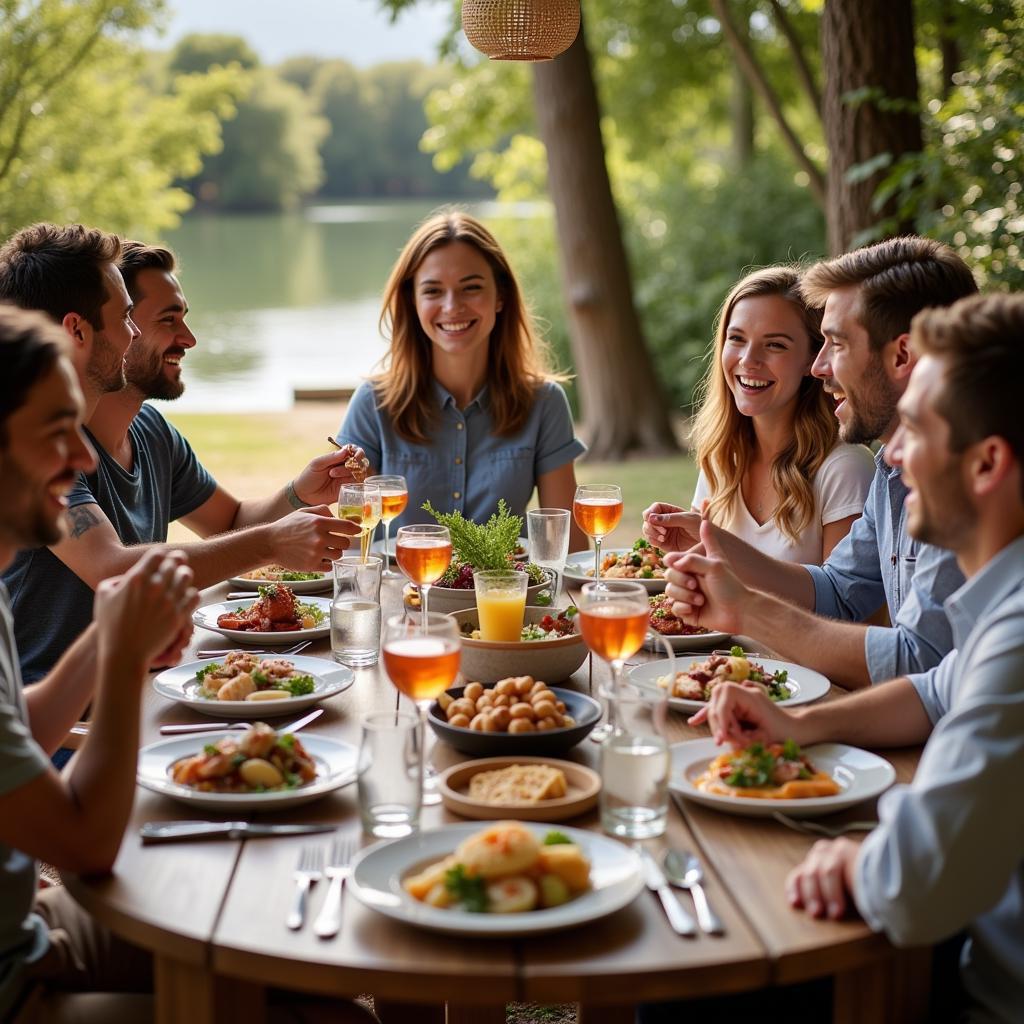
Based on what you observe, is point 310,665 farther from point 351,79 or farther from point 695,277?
point 351,79

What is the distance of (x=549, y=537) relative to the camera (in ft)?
10.2

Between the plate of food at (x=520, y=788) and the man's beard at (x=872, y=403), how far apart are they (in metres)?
1.34

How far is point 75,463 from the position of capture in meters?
1.91

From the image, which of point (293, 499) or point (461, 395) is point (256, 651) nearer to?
point (293, 499)

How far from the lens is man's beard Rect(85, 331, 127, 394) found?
3195 mm

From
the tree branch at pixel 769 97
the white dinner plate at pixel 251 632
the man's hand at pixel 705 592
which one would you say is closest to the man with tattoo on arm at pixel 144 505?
the white dinner plate at pixel 251 632

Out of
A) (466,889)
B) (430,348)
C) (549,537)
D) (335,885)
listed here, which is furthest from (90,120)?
(466,889)

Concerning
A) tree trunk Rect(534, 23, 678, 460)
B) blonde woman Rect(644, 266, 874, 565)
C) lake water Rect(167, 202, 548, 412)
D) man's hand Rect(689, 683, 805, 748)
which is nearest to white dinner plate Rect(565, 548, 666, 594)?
blonde woman Rect(644, 266, 874, 565)

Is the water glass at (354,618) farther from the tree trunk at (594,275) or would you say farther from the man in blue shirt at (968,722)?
the tree trunk at (594,275)

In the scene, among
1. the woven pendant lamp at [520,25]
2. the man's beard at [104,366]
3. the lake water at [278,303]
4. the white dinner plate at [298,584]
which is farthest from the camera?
the lake water at [278,303]

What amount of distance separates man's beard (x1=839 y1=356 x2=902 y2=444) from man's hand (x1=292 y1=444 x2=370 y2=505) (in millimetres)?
1342

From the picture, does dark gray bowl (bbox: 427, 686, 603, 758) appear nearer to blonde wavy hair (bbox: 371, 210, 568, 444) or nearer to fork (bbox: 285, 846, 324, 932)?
fork (bbox: 285, 846, 324, 932)

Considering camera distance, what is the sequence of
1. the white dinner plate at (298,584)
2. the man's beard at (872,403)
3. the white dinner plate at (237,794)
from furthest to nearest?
1. the white dinner plate at (298,584)
2. the man's beard at (872,403)
3. the white dinner plate at (237,794)

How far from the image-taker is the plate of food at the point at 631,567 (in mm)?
3270
